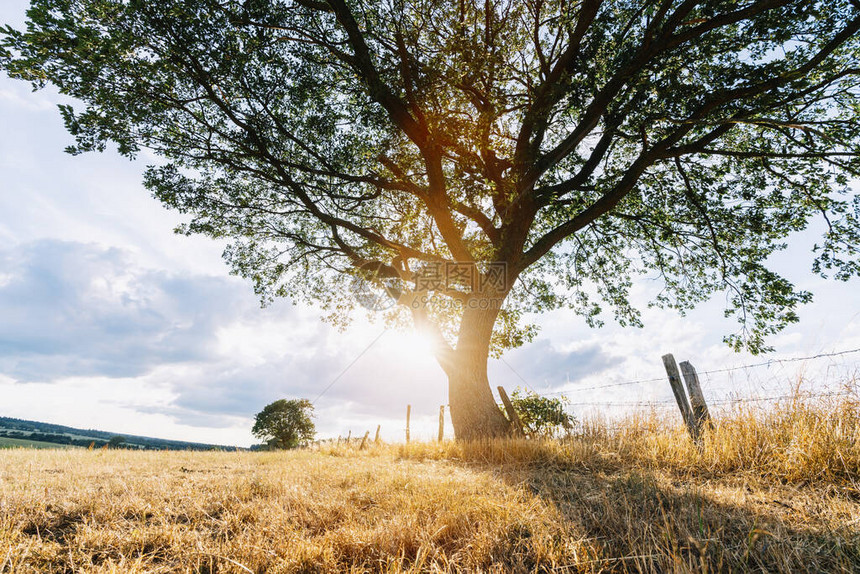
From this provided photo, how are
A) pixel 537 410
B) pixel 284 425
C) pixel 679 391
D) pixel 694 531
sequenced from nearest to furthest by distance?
pixel 694 531 → pixel 679 391 → pixel 537 410 → pixel 284 425

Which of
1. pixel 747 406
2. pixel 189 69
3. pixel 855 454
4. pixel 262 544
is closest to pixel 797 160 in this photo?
pixel 747 406

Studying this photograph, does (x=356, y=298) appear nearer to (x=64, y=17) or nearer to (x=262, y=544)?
(x=64, y=17)

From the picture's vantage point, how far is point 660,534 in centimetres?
274

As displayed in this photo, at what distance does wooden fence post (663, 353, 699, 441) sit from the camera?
250 inches

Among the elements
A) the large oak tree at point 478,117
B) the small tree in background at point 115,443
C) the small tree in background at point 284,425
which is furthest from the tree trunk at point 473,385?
the small tree in background at point 284,425

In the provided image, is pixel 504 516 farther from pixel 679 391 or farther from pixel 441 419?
pixel 441 419

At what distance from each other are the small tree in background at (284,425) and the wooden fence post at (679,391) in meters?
32.3

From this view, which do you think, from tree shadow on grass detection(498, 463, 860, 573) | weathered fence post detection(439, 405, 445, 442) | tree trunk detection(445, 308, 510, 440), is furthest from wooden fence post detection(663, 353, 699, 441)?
weathered fence post detection(439, 405, 445, 442)

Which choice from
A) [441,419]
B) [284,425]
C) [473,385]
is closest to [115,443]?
[284,425]

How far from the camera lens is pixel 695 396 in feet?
21.0

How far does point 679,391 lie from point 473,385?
13.9ft

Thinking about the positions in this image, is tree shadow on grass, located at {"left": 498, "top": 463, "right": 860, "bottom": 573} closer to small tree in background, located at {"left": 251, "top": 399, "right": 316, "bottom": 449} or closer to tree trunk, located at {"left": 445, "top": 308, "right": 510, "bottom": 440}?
tree trunk, located at {"left": 445, "top": 308, "right": 510, "bottom": 440}

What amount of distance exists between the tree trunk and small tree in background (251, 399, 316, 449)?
92.5 ft

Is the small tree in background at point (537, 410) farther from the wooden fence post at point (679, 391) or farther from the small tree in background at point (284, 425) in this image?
the small tree in background at point (284, 425)
